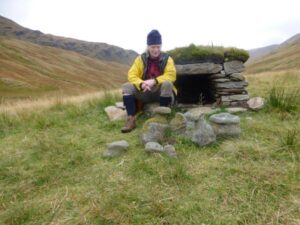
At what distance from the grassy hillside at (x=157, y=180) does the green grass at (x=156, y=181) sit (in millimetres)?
10

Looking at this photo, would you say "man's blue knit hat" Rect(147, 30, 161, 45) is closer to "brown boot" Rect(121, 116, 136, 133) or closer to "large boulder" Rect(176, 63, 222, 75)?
"large boulder" Rect(176, 63, 222, 75)

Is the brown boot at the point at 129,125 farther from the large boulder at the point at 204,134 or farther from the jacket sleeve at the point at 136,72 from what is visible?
the large boulder at the point at 204,134

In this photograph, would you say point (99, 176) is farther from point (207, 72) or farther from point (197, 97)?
point (197, 97)

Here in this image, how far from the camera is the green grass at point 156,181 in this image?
122 inches

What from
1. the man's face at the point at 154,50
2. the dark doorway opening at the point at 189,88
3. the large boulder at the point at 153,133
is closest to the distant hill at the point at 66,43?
the dark doorway opening at the point at 189,88

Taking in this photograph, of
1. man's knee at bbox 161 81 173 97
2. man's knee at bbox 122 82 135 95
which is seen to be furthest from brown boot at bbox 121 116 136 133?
man's knee at bbox 161 81 173 97

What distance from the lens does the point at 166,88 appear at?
5.61 metres

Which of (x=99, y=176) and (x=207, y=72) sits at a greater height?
(x=207, y=72)

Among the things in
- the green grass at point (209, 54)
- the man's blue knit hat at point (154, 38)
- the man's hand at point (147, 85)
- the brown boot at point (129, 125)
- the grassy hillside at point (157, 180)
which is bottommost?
the grassy hillside at point (157, 180)

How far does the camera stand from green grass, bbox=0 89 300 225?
3.10m

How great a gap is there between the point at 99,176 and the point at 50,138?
6.29ft

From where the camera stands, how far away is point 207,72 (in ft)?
21.2

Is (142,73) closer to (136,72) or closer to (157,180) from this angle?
(136,72)

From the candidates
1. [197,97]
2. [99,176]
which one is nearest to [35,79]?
[197,97]
